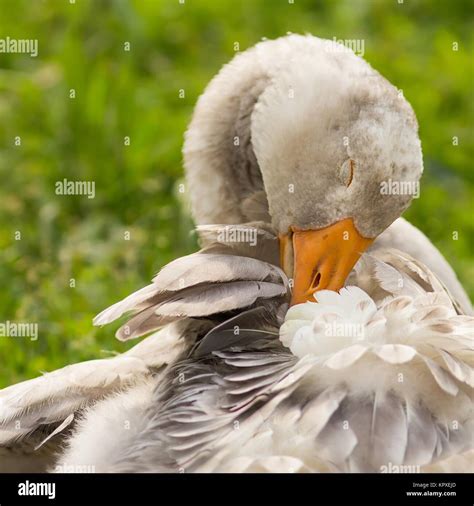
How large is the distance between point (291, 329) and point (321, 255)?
0.70 m

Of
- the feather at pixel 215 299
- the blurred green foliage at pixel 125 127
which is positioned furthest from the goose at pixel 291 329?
the blurred green foliage at pixel 125 127

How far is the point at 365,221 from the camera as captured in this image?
3830 mm

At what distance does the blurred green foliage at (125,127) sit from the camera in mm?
4898

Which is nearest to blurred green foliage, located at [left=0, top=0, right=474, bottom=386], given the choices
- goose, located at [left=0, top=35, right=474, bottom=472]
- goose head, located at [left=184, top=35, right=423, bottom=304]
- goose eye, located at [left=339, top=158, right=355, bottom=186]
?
goose head, located at [left=184, top=35, right=423, bottom=304]

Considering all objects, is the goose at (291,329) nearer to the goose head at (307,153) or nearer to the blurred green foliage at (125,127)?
the goose head at (307,153)

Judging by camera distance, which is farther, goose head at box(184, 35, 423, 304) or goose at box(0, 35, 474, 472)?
goose head at box(184, 35, 423, 304)

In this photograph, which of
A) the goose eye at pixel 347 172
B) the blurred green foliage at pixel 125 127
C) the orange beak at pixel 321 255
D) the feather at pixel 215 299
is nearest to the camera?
the feather at pixel 215 299

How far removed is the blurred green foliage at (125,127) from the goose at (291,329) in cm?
92

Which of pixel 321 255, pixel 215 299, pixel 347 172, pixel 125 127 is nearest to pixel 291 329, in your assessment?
pixel 215 299

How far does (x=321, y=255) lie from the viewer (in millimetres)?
3777

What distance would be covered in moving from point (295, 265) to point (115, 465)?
3.45 ft

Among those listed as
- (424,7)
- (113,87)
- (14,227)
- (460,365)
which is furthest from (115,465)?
(424,7)

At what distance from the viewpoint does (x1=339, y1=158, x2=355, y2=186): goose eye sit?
12.7 ft

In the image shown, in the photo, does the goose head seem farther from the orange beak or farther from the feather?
the feather
